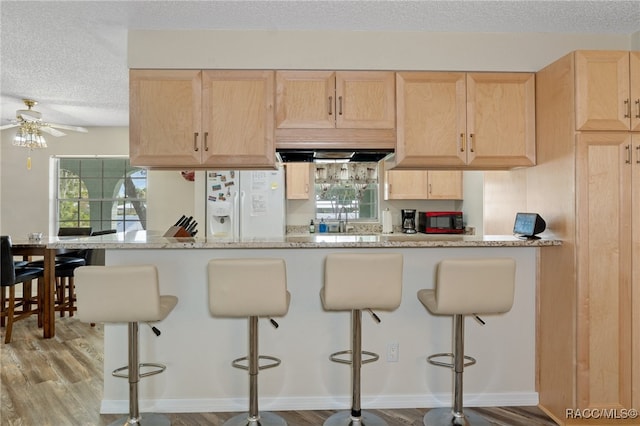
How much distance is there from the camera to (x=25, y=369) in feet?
10.0

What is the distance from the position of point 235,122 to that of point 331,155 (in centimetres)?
70

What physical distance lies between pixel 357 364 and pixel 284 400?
2.06 ft

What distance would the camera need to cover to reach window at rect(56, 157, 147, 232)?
5.67 meters

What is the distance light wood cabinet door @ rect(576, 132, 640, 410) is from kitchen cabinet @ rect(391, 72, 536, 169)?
0.43 m

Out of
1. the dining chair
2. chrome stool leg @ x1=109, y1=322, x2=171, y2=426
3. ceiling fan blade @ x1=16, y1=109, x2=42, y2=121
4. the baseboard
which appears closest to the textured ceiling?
ceiling fan blade @ x1=16, y1=109, x2=42, y2=121

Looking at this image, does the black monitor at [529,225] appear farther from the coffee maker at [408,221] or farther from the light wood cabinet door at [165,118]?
the coffee maker at [408,221]

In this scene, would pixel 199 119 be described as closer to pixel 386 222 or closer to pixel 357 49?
pixel 357 49

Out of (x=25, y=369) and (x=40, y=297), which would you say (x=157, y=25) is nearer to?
(x=25, y=369)

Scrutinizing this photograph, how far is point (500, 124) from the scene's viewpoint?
99.2 inches

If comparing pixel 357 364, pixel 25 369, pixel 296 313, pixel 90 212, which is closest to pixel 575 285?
pixel 357 364

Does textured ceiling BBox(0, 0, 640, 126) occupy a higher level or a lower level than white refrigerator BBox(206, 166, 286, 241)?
higher

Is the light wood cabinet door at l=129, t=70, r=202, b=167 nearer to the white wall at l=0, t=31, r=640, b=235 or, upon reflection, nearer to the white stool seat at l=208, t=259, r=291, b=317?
the white wall at l=0, t=31, r=640, b=235

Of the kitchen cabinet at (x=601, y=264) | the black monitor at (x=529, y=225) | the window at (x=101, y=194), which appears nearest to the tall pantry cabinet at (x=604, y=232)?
the kitchen cabinet at (x=601, y=264)

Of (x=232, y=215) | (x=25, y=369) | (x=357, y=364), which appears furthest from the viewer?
(x=232, y=215)
